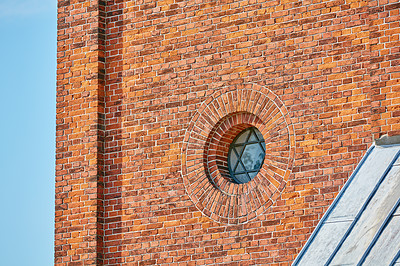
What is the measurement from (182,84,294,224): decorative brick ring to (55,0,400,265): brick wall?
2cm

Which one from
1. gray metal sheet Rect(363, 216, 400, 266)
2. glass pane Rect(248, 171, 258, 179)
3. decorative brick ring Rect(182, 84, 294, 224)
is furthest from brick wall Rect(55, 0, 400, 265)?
gray metal sheet Rect(363, 216, 400, 266)

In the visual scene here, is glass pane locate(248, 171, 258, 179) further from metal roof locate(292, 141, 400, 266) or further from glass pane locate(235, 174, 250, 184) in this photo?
metal roof locate(292, 141, 400, 266)

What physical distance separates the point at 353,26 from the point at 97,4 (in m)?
3.89

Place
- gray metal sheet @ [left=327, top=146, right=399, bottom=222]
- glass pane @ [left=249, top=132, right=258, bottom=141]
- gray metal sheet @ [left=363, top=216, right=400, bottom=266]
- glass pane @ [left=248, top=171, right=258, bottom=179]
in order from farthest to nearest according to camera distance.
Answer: glass pane @ [left=249, top=132, right=258, bottom=141] → glass pane @ [left=248, top=171, right=258, bottom=179] → gray metal sheet @ [left=327, top=146, right=399, bottom=222] → gray metal sheet @ [left=363, top=216, right=400, bottom=266]

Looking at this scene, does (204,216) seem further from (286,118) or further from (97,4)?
(97,4)

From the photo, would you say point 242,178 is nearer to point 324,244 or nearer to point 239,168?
point 239,168

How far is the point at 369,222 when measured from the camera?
29.7 feet

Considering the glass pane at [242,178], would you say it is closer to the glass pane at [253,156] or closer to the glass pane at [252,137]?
the glass pane at [253,156]

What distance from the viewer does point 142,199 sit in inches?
476

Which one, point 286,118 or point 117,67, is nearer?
point 286,118

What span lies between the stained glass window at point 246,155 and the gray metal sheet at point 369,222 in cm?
259

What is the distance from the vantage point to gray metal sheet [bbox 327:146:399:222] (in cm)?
944

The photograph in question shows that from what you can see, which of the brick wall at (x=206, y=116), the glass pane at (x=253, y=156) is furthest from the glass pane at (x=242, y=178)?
the brick wall at (x=206, y=116)

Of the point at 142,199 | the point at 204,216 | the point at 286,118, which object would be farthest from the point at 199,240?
the point at 286,118
